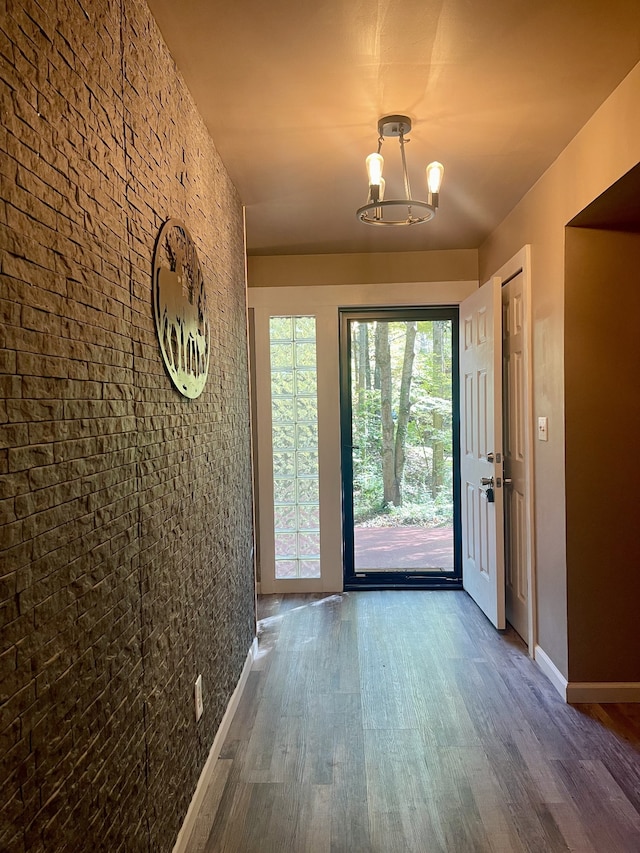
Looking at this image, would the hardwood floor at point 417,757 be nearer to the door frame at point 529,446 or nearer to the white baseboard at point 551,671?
the white baseboard at point 551,671

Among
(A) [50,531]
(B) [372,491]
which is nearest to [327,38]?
(A) [50,531]

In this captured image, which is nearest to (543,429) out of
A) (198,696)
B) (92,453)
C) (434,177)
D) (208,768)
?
(434,177)

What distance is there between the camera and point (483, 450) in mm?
3305

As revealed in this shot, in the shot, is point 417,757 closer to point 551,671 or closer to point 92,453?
point 551,671

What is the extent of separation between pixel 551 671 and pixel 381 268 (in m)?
2.67

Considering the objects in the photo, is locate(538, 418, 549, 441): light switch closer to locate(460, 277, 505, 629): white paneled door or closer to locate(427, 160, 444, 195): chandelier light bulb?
locate(460, 277, 505, 629): white paneled door

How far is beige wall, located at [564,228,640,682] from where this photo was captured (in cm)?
234

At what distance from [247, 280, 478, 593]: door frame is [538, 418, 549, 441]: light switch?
1474 millimetres

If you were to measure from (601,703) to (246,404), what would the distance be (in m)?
2.17

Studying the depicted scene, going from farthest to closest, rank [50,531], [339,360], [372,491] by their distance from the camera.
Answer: [372,491] → [339,360] → [50,531]

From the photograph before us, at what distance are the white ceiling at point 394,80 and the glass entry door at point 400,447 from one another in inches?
52.5

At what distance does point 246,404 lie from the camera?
297cm

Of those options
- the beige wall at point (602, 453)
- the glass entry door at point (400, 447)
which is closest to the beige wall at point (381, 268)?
the glass entry door at point (400, 447)

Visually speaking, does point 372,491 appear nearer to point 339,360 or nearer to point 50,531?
point 339,360
